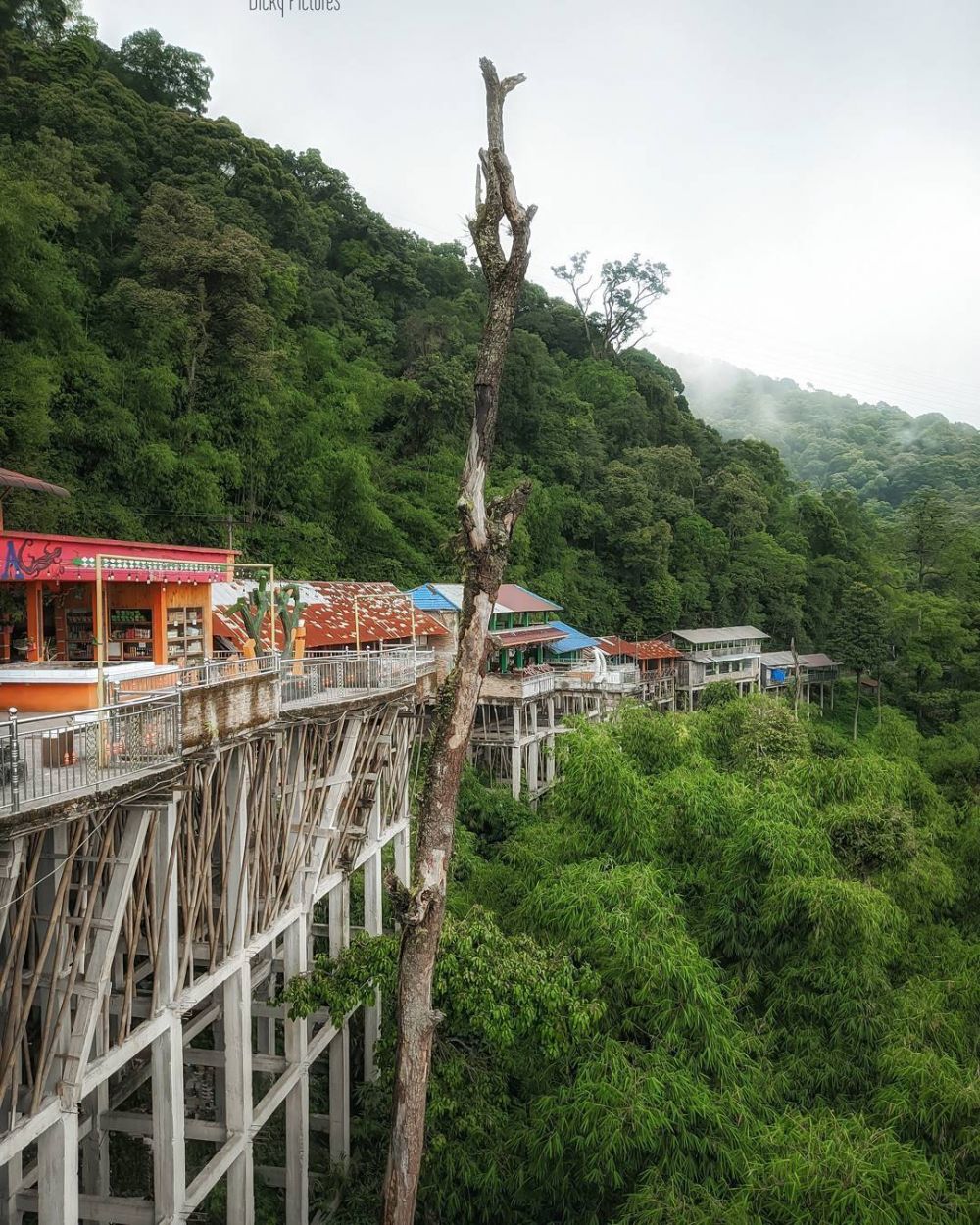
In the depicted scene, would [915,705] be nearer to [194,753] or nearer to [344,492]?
[344,492]

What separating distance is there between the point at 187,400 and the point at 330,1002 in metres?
21.5

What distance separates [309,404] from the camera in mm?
30406

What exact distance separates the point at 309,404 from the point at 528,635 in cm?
A: 1143

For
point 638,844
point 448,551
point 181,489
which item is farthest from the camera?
point 181,489

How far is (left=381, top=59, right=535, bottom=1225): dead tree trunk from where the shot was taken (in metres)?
5.71

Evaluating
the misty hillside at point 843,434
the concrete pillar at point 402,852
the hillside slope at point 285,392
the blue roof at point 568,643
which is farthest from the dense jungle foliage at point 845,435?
the concrete pillar at point 402,852

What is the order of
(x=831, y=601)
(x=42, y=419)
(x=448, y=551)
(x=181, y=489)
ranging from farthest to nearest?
(x=831, y=601) → (x=181, y=489) → (x=42, y=419) → (x=448, y=551)

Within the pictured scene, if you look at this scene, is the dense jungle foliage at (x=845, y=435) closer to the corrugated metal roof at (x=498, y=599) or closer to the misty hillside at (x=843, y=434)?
the misty hillside at (x=843, y=434)

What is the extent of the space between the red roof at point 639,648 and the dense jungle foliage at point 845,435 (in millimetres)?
37285

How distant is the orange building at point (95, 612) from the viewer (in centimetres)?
724

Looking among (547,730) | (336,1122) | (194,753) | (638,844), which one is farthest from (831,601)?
(194,753)

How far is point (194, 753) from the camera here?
7.19 meters

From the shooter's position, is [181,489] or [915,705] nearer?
[181,489]

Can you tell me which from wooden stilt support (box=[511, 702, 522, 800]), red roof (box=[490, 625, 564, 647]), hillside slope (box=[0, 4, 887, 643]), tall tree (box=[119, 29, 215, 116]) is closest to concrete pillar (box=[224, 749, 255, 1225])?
hillside slope (box=[0, 4, 887, 643])
